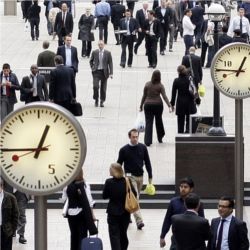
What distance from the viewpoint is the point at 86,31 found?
35406mm

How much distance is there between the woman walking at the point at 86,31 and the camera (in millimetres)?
35344

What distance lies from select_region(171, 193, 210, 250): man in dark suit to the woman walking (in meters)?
23.1

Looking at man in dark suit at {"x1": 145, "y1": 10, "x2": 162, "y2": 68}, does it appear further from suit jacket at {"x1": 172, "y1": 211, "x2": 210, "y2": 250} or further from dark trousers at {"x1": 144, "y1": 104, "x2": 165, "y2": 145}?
suit jacket at {"x1": 172, "y1": 211, "x2": 210, "y2": 250}

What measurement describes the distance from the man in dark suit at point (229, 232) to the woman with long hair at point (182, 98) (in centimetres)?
1026

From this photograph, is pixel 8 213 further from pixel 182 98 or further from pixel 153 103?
pixel 182 98

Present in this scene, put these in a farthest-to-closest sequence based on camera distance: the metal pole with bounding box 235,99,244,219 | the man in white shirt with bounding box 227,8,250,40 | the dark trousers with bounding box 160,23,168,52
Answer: the dark trousers with bounding box 160,23,168,52 < the man in white shirt with bounding box 227,8,250,40 < the metal pole with bounding box 235,99,244,219

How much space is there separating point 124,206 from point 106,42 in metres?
24.0

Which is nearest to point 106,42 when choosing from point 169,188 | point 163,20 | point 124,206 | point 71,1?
point 163,20

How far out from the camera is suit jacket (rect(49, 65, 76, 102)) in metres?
23.9

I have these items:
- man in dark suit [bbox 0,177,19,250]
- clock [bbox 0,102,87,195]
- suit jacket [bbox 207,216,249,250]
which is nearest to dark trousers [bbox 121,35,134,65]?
man in dark suit [bbox 0,177,19,250]

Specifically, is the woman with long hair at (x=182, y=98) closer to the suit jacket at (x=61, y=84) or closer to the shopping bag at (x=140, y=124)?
the shopping bag at (x=140, y=124)

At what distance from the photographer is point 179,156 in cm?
1927

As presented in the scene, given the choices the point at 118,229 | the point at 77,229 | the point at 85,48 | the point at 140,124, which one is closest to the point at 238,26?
the point at 85,48

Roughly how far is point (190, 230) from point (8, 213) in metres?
2.70
